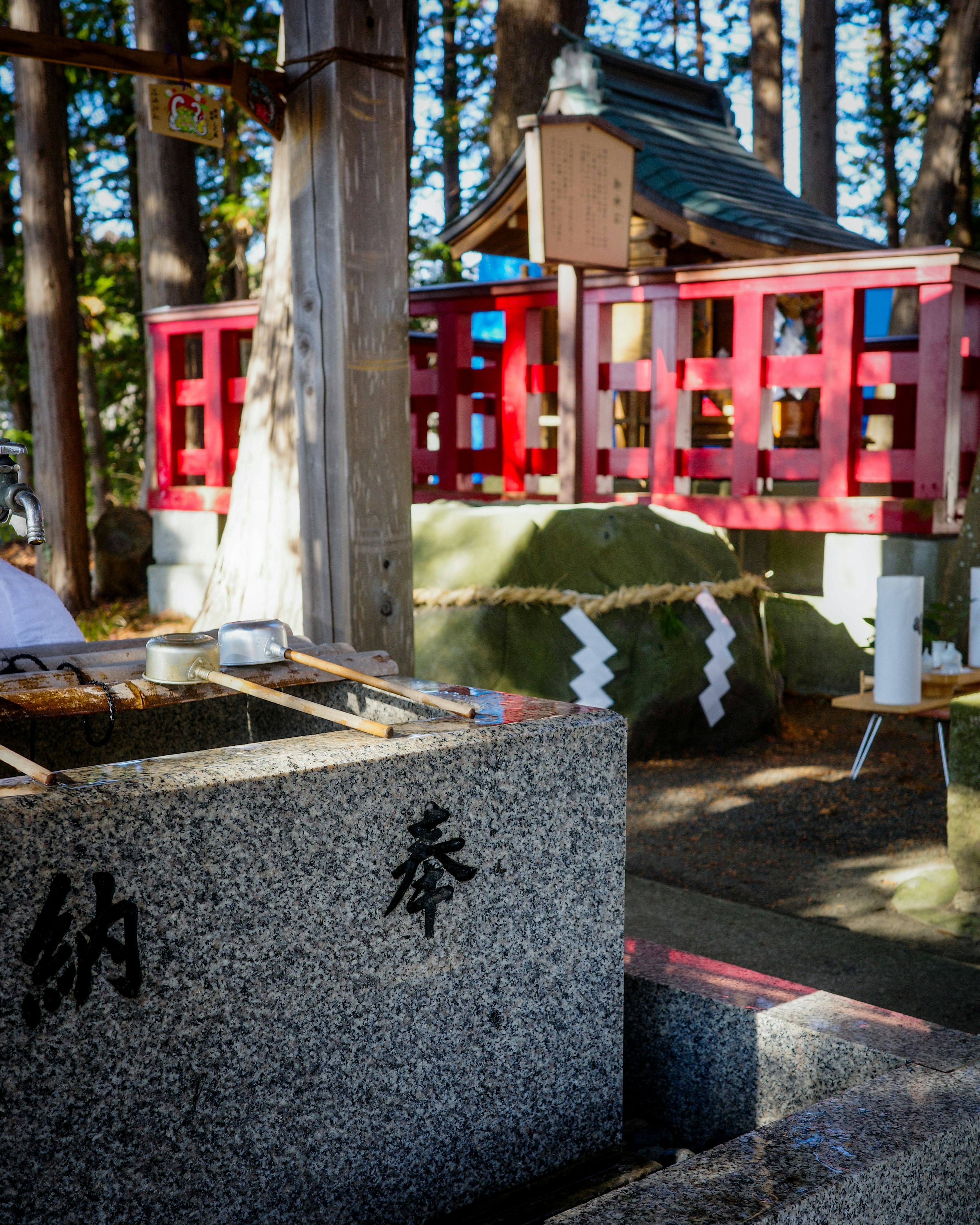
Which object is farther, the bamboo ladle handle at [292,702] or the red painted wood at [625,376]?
the red painted wood at [625,376]

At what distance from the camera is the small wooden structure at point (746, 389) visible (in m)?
6.71

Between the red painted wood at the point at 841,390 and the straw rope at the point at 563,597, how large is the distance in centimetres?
126

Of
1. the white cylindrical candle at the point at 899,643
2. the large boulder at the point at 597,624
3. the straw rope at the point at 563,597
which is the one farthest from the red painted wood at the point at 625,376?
the white cylindrical candle at the point at 899,643

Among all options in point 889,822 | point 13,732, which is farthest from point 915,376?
point 13,732

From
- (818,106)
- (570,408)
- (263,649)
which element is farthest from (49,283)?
(818,106)

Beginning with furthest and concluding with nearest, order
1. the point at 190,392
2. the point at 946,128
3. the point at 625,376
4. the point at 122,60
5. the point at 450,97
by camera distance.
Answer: the point at 450,97, the point at 946,128, the point at 190,392, the point at 625,376, the point at 122,60

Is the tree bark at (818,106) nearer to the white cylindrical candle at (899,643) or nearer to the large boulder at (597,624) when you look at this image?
the large boulder at (597,624)

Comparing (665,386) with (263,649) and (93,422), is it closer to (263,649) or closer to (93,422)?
(263,649)

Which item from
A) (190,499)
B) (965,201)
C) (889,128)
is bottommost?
(190,499)

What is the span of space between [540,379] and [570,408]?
0.50 metres

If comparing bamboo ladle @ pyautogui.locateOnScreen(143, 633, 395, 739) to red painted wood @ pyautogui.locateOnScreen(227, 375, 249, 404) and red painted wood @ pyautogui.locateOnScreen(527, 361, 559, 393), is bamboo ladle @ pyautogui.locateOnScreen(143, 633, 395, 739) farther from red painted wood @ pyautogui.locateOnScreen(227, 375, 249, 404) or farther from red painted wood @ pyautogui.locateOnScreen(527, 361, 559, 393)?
red painted wood @ pyautogui.locateOnScreen(227, 375, 249, 404)

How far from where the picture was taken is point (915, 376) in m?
6.85

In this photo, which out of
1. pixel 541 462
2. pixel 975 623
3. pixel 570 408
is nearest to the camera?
Result: pixel 975 623

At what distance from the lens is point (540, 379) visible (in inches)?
310
